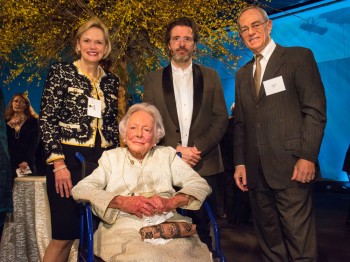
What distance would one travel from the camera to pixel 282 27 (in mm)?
10523

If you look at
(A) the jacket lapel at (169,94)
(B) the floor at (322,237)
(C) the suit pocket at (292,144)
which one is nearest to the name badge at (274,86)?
(C) the suit pocket at (292,144)

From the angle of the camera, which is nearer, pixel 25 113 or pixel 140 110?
pixel 140 110

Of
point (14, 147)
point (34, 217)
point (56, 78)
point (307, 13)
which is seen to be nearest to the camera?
point (56, 78)

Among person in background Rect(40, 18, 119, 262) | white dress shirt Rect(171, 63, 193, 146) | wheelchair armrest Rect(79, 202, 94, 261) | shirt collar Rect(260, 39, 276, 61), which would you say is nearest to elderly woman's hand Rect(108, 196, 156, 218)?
wheelchair armrest Rect(79, 202, 94, 261)

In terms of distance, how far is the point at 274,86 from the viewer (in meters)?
2.75

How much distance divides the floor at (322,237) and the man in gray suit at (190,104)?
1.76 metres

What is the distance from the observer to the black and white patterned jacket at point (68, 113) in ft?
9.22

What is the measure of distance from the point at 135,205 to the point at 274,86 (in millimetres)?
1089

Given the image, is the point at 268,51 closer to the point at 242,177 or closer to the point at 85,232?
the point at 242,177

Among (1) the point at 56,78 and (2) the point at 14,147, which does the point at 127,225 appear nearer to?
(1) the point at 56,78

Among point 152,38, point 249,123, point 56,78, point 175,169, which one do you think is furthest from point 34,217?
point 152,38

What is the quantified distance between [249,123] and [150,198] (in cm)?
91

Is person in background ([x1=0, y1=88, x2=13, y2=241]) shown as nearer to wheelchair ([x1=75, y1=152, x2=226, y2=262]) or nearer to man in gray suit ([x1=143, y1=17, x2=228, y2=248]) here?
wheelchair ([x1=75, y1=152, x2=226, y2=262])

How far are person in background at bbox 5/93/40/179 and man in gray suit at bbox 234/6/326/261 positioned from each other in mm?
3902
